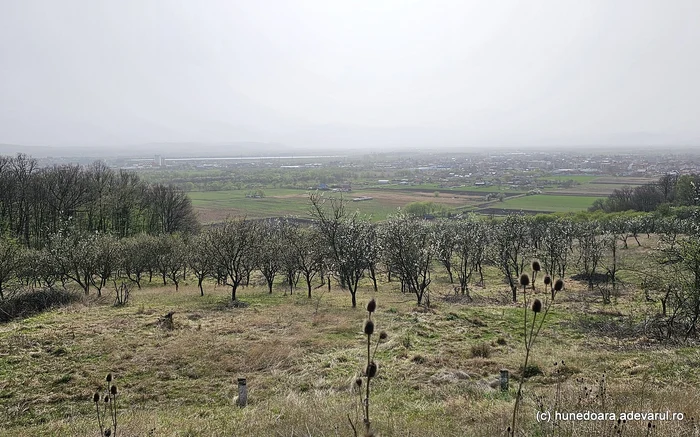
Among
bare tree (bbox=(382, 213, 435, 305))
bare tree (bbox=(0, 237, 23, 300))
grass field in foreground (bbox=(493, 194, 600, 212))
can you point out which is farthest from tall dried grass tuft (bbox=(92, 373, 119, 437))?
grass field in foreground (bbox=(493, 194, 600, 212))

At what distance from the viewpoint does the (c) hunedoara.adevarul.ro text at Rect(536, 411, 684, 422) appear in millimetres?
6318

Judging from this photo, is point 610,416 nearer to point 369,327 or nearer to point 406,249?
point 369,327

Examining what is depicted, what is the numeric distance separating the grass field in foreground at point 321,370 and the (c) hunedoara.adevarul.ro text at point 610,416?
0.13m

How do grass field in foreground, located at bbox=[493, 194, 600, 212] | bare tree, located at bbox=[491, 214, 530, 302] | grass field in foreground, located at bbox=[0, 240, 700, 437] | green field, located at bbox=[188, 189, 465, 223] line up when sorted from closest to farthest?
A: grass field in foreground, located at bbox=[0, 240, 700, 437], bare tree, located at bbox=[491, 214, 530, 302], green field, located at bbox=[188, 189, 465, 223], grass field in foreground, located at bbox=[493, 194, 600, 212]

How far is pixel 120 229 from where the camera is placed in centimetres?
6106

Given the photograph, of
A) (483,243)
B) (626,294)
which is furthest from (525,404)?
(483,243)

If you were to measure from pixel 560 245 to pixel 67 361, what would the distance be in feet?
132

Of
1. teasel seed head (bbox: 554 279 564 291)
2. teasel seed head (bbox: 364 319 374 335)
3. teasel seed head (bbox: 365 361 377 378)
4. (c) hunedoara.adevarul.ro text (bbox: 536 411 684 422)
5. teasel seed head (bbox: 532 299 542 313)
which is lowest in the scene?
(c) hunedoara.adevarul.ro text (bbox: 536 411 684 422)

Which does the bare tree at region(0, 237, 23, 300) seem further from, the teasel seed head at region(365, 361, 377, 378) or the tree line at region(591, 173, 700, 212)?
the tree line at region(591, 173, 700, 212)

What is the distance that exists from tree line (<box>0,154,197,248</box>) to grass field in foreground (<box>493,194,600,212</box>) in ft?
238

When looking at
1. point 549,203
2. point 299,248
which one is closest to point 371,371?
point 299,248

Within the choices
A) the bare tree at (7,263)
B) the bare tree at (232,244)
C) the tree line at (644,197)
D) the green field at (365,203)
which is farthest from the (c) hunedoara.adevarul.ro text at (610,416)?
the tree line at (644,197)

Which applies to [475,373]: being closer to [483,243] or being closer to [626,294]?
[626,294]

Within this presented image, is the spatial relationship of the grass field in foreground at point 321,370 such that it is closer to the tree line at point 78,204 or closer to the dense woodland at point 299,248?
the dense woodland at point 299,248
